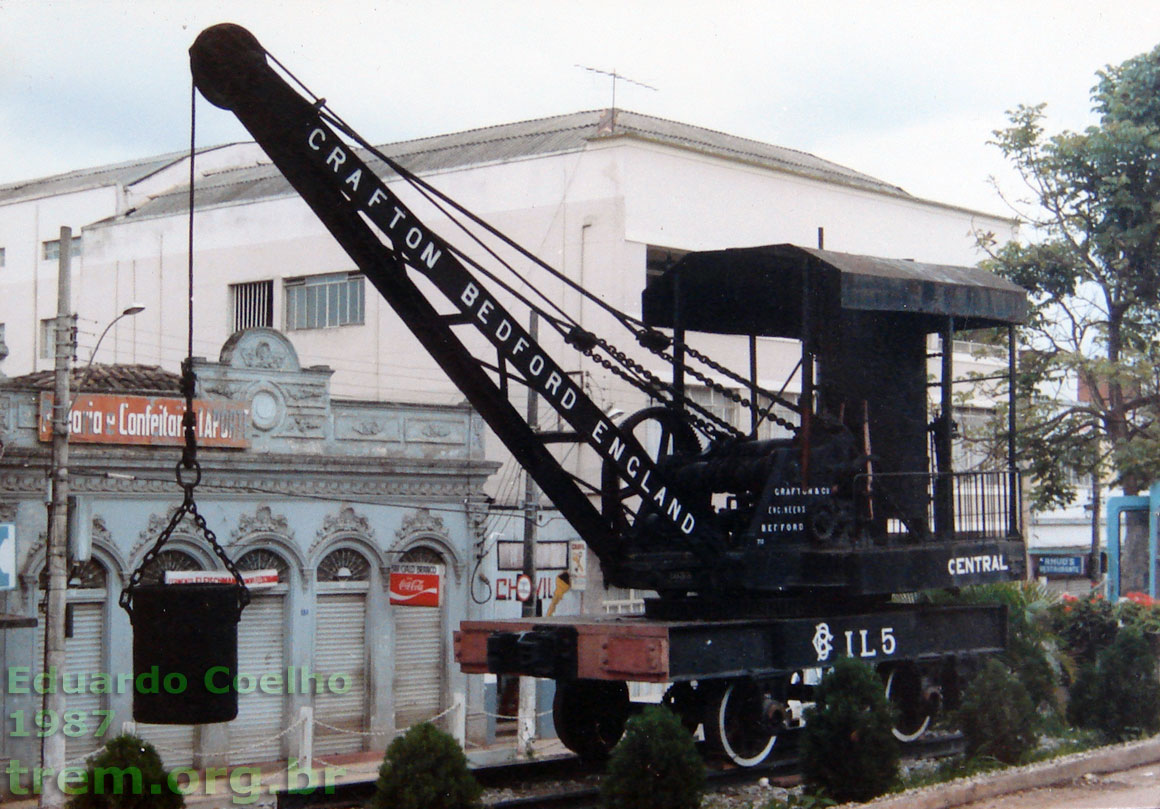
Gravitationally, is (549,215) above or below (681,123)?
below

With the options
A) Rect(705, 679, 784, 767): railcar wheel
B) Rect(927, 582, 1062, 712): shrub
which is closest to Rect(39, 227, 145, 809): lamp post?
Rect(927, 582, 1062, 712): shrub

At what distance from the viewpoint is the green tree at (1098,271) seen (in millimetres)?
25359

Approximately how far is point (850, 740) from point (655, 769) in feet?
5.81

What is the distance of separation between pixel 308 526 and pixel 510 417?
13.3 meters

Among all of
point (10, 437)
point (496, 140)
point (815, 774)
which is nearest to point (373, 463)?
point (10, 437)

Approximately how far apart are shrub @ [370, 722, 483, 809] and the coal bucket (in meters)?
1.12

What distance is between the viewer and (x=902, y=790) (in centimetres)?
1137

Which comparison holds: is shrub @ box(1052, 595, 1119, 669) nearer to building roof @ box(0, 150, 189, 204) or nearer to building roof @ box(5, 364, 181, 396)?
building roof @ box(5, 364, 181, 396)

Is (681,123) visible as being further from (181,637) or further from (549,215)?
(181,637)

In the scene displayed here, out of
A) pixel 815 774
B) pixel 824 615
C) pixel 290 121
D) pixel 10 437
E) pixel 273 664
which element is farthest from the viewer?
pixel 273 664

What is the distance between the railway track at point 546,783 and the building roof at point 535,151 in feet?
62.6

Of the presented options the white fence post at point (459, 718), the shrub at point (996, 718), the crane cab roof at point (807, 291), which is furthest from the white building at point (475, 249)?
the shrub at point (996, 718)

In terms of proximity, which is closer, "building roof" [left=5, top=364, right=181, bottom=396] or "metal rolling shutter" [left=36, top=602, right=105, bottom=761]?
"metal rolling shutter" [left=36, top=602, right=105, bottom=761]

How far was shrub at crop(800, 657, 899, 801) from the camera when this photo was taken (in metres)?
11.1
